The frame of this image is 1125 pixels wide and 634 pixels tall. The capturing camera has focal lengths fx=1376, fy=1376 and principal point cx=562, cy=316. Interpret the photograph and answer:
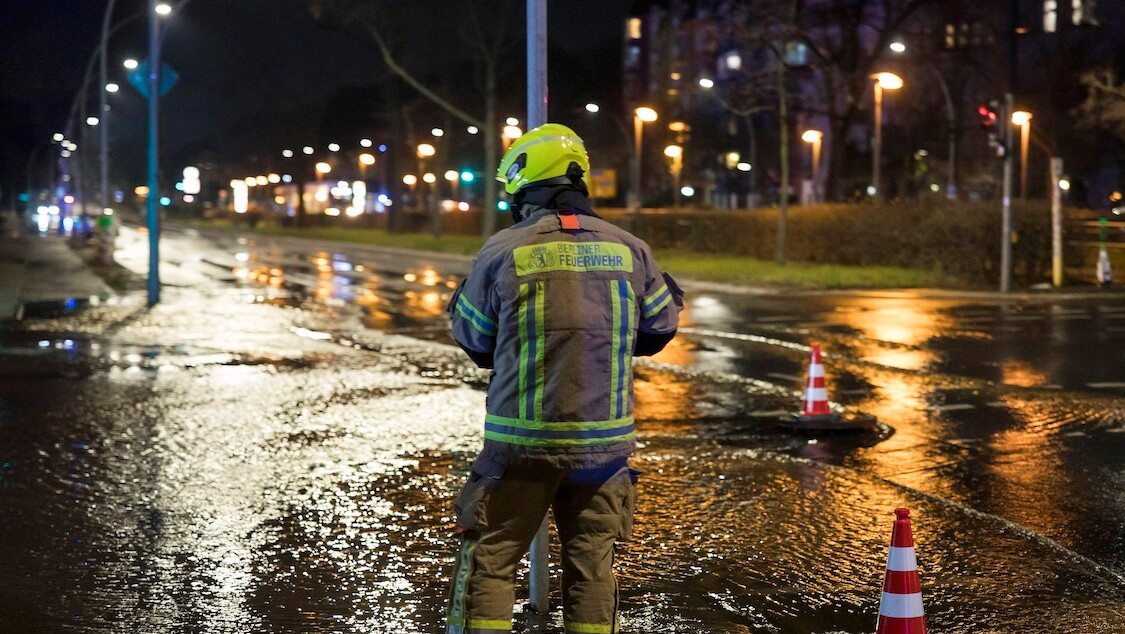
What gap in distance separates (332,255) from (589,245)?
135 ft

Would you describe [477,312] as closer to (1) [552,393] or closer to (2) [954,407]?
(1) [552,393]

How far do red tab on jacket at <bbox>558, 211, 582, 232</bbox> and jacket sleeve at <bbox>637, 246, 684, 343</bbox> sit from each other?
0.88 feet

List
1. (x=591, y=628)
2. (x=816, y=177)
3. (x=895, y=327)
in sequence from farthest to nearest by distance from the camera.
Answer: (x=816, y=177)
(x=895, y=327)
(x=591, y=628)

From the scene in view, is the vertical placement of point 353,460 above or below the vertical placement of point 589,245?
below

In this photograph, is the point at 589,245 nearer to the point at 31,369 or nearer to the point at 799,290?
the point at 31,369

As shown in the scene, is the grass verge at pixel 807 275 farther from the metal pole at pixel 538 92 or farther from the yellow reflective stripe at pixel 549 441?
the yellow reflective stripe at pixel 549 441

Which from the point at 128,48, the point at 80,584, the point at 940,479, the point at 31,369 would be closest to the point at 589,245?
the point at 80,584

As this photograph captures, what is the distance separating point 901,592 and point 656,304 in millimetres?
1343

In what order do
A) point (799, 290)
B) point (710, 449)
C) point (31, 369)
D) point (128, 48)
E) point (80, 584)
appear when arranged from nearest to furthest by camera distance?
1. point (80, 584)
2. point (710, 449)
3. point (31, 369)
4. point (799, 290)
5. point (128, 48)

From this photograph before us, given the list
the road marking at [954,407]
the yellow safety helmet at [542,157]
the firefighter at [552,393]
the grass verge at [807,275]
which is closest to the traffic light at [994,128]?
the grass verge at [807,275]

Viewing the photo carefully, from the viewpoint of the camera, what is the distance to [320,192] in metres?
110

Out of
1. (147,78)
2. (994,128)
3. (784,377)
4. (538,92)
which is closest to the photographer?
(538,92)

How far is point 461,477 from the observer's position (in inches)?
335

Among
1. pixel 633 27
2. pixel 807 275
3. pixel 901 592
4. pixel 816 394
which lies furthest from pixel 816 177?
pixel 901 592
